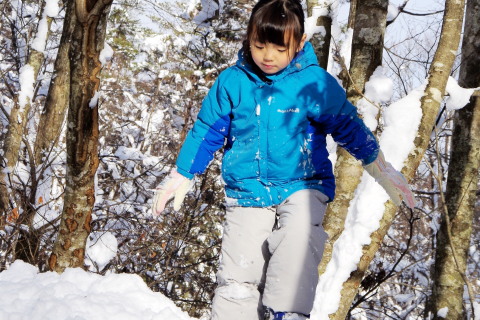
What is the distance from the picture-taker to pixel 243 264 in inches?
87.1

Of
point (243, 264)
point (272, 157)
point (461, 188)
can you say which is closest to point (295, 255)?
point (243, 264)

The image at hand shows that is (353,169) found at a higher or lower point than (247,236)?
higher

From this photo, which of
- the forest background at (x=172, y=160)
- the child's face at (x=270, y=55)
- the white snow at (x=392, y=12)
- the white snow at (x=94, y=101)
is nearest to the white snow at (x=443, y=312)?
the forest background at (x=172, y=160)

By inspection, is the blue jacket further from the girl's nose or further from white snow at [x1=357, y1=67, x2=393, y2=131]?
white snow at [x1=357, y1=67, x2=393, y2=131]

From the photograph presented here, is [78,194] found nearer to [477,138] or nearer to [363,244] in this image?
[363,244]

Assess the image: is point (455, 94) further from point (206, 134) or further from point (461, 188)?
point (206, 134)

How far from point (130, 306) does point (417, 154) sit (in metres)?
2.21

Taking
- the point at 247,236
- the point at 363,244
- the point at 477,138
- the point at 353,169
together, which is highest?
the point at 477,138

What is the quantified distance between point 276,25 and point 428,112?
→ 1.81m

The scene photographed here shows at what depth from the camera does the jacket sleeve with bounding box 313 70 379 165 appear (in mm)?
2307

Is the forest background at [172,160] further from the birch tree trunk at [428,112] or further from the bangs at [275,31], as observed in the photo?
the bangs at [275,31]

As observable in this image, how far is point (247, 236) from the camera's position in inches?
88.4

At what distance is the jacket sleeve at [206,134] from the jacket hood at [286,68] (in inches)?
5.6

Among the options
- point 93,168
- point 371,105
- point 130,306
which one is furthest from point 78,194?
point 371,105
